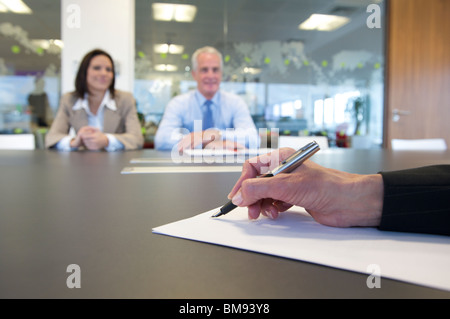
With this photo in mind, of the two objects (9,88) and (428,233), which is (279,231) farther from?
(9,88)

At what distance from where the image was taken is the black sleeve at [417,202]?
12.2 inches

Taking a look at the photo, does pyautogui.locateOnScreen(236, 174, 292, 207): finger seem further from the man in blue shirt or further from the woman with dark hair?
the man in blue shirt

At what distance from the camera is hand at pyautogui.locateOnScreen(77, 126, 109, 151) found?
146 centimetres

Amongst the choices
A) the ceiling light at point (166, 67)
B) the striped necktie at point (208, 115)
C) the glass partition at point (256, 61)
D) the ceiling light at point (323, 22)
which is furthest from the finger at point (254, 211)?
the ceiling light at point (323, 22)

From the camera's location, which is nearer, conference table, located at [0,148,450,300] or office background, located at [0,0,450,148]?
conference table, located at [0,148,450,300]

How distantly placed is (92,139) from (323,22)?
2986mm

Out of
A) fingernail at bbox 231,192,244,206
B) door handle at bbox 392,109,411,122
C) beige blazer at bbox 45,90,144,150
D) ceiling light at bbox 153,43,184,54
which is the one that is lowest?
fingernail at bbox 231,192,244,206

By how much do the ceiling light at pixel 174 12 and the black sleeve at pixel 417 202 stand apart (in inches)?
133

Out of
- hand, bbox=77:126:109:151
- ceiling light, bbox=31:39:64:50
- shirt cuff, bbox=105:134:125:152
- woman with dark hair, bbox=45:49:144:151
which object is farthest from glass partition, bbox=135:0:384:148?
hand, bbox=77:126:109:151

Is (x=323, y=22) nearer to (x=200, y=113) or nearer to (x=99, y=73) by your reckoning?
(x=200, y=113)

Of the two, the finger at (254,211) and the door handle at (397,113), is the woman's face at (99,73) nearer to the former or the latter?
the finger at (254,211)

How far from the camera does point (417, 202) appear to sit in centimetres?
32

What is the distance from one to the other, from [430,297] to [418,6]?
4.30 meters

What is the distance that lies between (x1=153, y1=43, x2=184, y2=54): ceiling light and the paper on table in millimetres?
3238
